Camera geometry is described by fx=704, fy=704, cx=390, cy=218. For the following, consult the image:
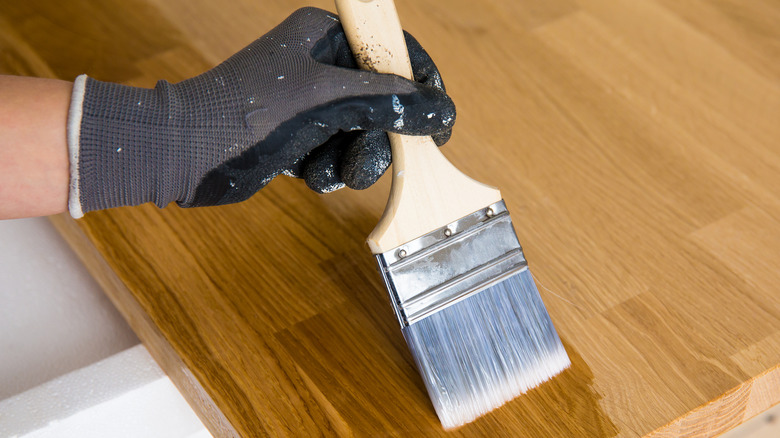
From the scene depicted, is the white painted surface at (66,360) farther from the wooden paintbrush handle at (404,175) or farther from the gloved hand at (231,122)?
the wooden paintbrush handle at (404,175)

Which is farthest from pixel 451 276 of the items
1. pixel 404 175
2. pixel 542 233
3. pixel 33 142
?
pixel 33 142

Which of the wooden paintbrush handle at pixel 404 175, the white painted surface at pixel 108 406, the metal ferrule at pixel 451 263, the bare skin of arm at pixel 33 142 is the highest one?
the bare skin of arm at pixel 33 142

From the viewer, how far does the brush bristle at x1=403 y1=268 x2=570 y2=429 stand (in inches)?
33.9

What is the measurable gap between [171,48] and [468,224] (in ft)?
2.67

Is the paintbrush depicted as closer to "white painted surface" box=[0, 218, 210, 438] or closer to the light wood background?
the light wood background

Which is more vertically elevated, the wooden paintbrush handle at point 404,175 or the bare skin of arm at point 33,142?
the bare skin of arm at point 33,142

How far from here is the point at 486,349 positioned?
88 centimetres

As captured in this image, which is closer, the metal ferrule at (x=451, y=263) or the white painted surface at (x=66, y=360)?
the metal ferrule at (x=451, y=263)

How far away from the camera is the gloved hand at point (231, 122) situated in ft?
2.68

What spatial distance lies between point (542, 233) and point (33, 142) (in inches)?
27.3

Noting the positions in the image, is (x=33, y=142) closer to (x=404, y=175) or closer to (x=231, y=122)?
(x=231, y=122)

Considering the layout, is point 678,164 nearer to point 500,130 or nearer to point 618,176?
point 618,176

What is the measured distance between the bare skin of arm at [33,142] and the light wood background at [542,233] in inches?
9.8

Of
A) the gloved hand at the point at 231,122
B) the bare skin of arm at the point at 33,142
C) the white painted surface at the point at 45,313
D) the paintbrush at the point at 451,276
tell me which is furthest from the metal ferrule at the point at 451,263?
the white painted surface at the point at 45,313
